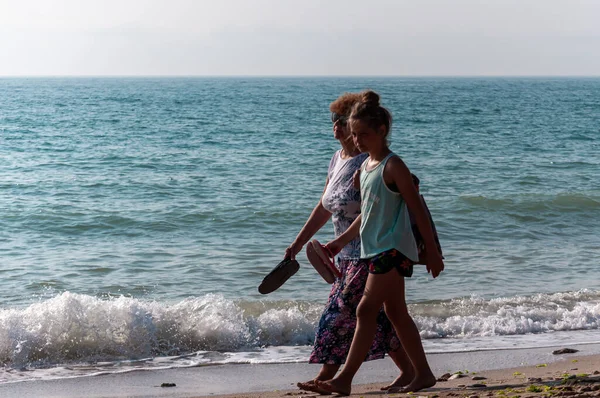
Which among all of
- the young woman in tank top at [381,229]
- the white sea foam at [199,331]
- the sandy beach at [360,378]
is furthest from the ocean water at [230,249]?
the young woman in tank top at [381,229]

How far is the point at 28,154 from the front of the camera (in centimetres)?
2323

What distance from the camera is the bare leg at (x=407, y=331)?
4.24 metres

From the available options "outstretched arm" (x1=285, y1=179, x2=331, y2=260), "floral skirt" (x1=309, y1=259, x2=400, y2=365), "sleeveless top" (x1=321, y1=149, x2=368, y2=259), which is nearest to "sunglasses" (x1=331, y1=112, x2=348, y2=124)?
"sleeveless top" (x1=321, y1=149, x2=368, y2=259)

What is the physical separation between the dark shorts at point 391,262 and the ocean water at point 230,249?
2.54 meters

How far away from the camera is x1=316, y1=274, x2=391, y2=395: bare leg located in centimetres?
421

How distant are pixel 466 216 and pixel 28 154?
14150 mm

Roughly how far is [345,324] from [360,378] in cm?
132

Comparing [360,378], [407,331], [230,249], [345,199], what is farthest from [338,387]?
[230,249]

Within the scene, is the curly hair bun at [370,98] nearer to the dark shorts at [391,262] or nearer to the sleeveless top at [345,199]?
the sleeveless top at [345,199]

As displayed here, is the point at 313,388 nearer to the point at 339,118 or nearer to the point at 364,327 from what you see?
the point at 364,327

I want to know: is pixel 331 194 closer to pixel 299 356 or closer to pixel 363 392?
pixel 363 392

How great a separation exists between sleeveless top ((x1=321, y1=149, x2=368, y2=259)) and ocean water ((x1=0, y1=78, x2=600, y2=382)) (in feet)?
7.27

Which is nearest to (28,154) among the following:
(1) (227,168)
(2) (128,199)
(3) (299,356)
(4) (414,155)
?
(1) (227,168)

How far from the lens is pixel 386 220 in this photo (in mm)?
4133
